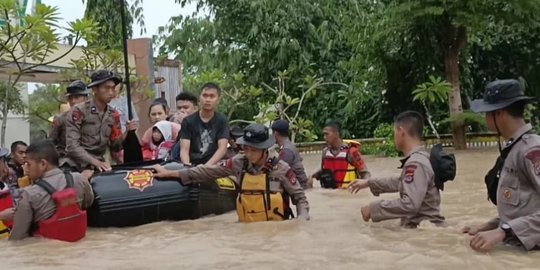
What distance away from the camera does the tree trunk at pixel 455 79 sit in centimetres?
1800

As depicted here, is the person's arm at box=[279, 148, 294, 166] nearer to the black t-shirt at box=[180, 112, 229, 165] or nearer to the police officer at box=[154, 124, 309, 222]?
the black t-shirt at box=[180, 112, 229, 165]

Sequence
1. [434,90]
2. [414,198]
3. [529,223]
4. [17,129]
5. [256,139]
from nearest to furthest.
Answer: [529,223] → [414,198] → [256,139] → [434,90] → [17,129]

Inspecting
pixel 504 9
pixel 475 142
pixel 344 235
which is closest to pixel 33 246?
pixel 344 235

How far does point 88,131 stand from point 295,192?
1931 mm

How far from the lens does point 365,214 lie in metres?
5.54

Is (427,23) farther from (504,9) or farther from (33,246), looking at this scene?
(33,246)

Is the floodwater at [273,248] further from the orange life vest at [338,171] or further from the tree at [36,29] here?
the tree at [36,29]

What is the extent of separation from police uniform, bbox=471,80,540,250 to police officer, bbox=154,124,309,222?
2034 millimetres

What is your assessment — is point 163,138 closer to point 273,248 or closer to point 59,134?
point 59,134

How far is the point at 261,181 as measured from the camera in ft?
20.1

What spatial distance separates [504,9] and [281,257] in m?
13.2

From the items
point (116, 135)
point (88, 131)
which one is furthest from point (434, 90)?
point (88, 131)

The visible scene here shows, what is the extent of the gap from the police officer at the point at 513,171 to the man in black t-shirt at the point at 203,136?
3134mm

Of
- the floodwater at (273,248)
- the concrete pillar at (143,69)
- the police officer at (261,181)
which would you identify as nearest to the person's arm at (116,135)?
the floodwater at (273,248)
